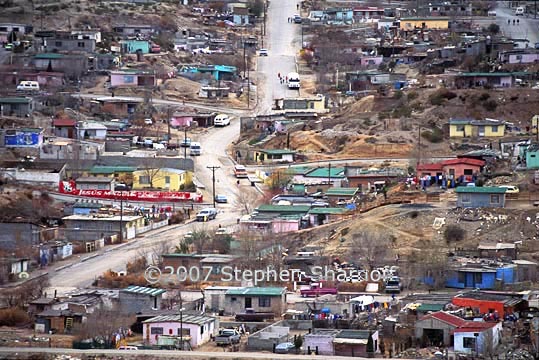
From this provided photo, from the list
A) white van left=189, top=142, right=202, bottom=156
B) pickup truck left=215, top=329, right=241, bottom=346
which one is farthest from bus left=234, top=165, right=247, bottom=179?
pickup truck left=215, top=329, right=241, bottom=346

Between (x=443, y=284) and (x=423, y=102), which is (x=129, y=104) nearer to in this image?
(x=423, y=102)

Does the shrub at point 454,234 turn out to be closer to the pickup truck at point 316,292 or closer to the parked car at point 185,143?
the pickup truck at point 316,292

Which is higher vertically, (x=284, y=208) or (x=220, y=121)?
(x=284, y=208)

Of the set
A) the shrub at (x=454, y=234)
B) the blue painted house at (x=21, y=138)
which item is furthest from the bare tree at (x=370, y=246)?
the blue painted house at (x=21, y=138)

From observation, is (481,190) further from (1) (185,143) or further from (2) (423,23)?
(2) (423,23)

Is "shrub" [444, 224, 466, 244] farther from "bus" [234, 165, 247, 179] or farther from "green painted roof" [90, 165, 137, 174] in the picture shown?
"green painted roof" [90, 165, 137, 174]

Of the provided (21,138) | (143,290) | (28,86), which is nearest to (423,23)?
(28,86)
